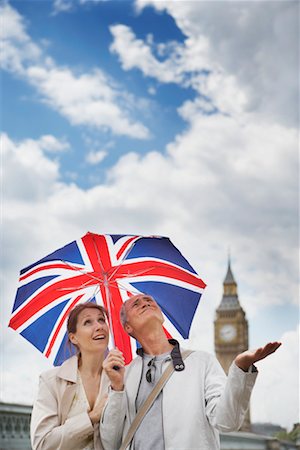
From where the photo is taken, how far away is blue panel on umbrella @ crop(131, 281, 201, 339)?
4.14m

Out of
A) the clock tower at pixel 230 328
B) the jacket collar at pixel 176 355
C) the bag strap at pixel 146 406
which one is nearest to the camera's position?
the bag strap at pixel 146 406

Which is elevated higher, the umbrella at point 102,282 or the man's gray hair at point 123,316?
the umbrella at point 102,282

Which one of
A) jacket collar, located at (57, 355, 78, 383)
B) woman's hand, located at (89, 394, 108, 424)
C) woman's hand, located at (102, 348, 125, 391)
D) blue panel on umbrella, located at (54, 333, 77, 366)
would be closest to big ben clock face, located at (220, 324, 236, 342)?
blue panel on umbrella, located at (54, 333, 77, 366)

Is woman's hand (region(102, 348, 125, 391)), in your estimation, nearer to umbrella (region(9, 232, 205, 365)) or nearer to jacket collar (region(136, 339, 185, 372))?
jacket collar (region(136, 339, 185, 372))

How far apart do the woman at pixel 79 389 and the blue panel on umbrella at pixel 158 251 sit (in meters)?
0.49

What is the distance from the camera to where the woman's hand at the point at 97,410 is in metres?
3.48

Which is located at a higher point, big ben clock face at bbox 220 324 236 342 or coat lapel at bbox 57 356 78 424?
big ben clock face at bbox 220 324 236 342

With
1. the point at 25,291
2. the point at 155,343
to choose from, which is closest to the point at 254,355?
the point at 155,343

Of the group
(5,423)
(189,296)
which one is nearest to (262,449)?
(5,423)

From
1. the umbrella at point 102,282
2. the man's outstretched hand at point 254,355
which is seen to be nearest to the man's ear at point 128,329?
the umbrella at point 102,282

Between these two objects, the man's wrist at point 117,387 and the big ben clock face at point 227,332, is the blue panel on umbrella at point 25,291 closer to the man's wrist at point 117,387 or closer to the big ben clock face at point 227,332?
the man's wrist at point 117,387

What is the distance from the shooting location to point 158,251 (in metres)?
4.19

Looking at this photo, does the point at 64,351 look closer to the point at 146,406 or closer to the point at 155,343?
the point at 155,343

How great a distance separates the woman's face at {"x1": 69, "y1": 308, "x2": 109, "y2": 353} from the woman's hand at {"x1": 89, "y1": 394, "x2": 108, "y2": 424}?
29cm
